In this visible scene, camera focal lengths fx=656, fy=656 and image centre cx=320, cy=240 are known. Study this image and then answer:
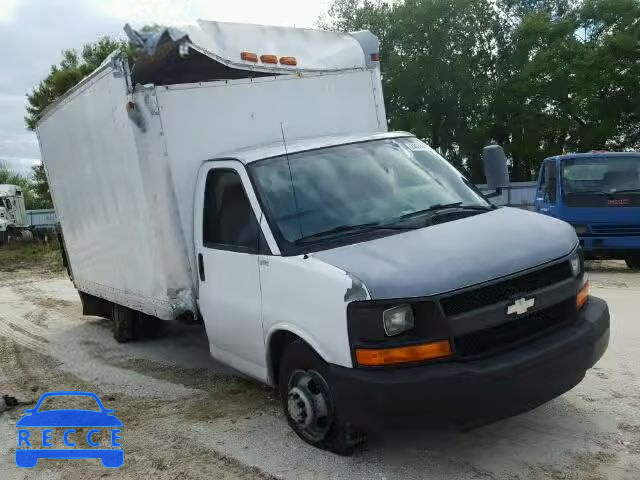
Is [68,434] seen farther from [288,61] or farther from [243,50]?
[288,61]

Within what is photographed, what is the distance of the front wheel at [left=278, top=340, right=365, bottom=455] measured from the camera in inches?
152

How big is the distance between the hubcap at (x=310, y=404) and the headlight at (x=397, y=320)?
0.61 metres

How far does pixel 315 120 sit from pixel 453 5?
36.1 meters

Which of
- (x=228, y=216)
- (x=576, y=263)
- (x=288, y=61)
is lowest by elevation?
(x=576, y=263)

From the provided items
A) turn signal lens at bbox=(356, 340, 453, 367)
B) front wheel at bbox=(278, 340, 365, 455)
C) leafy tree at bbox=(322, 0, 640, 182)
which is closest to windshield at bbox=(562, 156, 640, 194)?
front wheel at bbox=(278, 340, 365, 455)

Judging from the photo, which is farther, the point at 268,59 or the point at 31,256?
the point at 31,256

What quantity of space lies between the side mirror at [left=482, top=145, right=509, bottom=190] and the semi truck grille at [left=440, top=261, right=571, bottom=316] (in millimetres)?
1766

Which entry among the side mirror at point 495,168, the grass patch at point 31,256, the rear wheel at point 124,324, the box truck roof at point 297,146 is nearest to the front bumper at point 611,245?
the side mirror at point 495,168

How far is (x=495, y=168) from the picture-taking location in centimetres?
557

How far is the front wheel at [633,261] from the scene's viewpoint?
11031 mm

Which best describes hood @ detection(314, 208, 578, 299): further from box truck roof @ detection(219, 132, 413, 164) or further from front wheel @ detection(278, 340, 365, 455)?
box truck roof @ detection(219, 132, 413, 164)

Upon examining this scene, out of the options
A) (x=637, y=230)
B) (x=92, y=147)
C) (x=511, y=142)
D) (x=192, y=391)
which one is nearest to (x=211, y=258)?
(x=192, y=391)

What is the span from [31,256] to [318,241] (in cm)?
2124

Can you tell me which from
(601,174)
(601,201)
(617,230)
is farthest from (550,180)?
(617,230)
